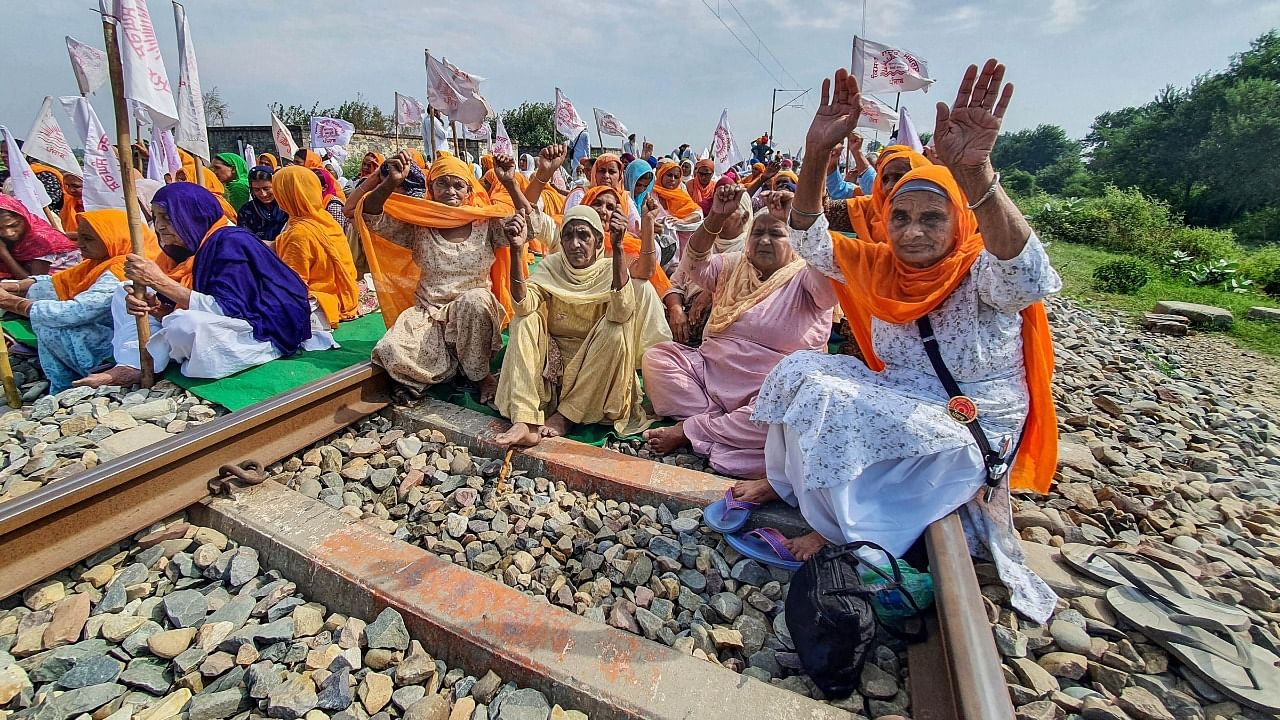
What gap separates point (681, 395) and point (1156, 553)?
237cm

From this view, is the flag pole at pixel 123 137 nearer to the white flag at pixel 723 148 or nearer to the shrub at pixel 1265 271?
the white flag at pixel 723 148

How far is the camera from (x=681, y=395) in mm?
3668

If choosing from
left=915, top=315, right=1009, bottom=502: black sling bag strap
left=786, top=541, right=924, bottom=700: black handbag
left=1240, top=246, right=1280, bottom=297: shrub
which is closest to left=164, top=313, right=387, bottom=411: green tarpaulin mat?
left=786, top=541, right=924, bottom=700: black handbag

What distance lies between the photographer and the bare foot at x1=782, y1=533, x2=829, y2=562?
240cm

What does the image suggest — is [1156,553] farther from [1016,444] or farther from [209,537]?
[209,537]

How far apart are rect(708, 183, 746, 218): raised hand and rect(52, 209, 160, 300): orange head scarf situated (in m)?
4.35

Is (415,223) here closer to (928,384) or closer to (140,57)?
(140,57)

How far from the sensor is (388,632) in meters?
2.02

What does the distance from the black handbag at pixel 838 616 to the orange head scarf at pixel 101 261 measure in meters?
5.28

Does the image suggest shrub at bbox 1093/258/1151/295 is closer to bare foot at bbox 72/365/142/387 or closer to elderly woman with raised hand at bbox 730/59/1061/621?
elderly woman with raised hand at bbox 730/59/1061/621

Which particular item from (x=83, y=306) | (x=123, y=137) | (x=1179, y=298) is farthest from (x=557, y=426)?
(x=1179, y=298)

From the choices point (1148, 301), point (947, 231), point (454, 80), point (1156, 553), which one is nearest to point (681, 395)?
point (947, 231)

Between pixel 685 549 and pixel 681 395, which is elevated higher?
pixel 681 395

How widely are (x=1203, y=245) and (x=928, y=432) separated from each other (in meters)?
16.9
